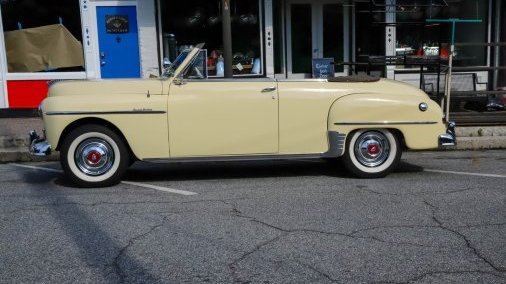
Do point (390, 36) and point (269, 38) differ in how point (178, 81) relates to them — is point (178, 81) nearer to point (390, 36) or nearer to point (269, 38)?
point (269, 38)

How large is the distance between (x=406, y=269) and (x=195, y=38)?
33.1 feet

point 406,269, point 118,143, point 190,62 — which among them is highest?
point 190,62

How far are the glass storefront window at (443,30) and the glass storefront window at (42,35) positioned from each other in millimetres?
7261

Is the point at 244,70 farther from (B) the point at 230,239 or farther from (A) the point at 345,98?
(B) the point at 230,239

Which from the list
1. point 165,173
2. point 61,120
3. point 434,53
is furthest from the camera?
point 434,53

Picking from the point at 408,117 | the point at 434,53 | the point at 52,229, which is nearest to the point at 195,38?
the point at 434,53

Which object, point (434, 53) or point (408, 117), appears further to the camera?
point (434, 53)

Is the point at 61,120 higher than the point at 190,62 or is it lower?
lower

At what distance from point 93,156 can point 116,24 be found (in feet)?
22.2

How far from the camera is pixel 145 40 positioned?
43.0ft

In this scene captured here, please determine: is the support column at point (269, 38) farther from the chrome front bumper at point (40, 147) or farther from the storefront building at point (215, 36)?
the chrome front bumper at point (40, 147)

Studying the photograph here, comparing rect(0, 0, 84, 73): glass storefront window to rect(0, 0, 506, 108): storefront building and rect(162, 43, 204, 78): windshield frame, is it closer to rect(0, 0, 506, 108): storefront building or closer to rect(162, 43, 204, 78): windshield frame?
rect(0, 0, 506, 108): storefront building

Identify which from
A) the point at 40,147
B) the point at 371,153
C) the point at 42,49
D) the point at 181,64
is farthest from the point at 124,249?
the point at 42,49

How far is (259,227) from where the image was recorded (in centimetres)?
534
